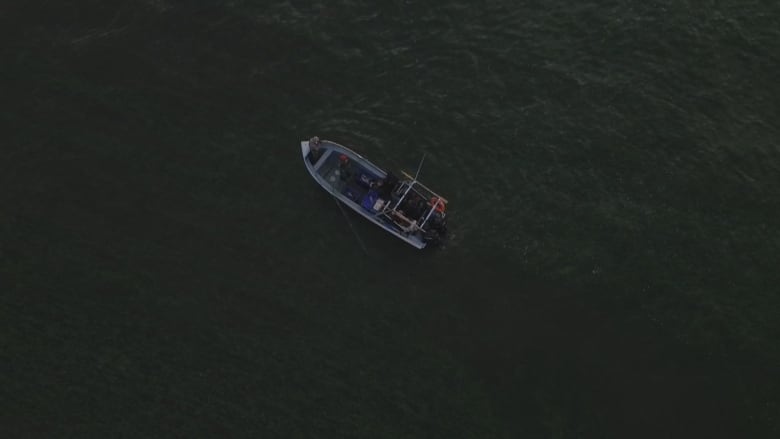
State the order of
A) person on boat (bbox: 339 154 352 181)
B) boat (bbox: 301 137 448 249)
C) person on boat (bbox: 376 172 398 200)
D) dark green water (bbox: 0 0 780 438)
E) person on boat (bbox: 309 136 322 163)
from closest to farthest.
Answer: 1. dark green water (bbox: 0 0 780 438)
2. boat (bbox: 301 137 448 249)
3. person on boat (bbox: 376 172 398 200)
4. person on boat (bbox: 339 154 352 181)
5. person on boat (bbox: 309 136 322 163)

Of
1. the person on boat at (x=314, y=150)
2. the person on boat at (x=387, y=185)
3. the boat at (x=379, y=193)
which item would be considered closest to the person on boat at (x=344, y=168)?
the boat at (x=379, y=193)

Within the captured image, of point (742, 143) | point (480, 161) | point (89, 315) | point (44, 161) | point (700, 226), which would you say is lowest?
point (89, 315)

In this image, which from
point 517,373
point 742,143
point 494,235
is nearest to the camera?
point 517,373

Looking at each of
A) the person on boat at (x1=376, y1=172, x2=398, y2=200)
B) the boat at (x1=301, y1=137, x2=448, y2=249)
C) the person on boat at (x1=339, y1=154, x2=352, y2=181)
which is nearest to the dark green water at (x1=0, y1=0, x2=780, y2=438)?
the boat at (x1=301, y1=137, x2=448, y2=249)

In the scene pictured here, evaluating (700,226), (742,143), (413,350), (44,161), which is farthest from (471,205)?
(44,161)

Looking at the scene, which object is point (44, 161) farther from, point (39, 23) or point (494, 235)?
point (494, 235)

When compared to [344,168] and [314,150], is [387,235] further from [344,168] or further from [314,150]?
[314,150]

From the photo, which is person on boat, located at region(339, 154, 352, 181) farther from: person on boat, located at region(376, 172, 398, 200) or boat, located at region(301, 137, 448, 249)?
person on boat, located at region(376, 172, 398, 200)
